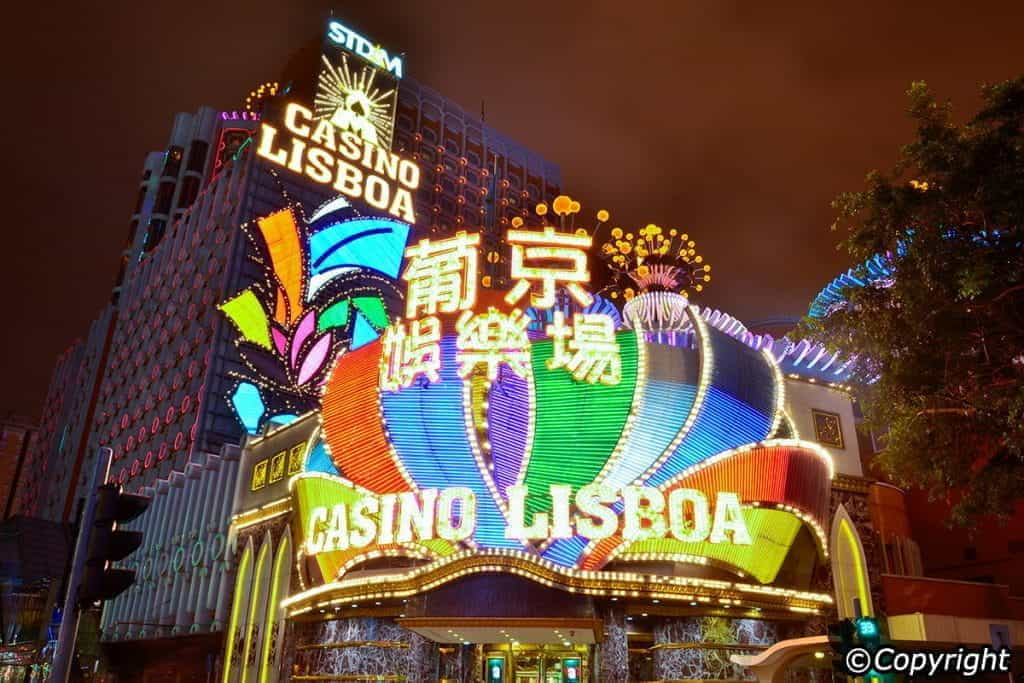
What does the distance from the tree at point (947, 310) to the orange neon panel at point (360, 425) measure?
11871mm

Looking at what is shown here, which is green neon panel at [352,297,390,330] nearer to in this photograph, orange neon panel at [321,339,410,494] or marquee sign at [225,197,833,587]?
orange neon panel at [321,339,410,494]

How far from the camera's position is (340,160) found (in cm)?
5628

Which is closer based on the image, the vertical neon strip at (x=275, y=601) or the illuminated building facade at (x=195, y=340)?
the vertical neon strip at (x=275, y=601)

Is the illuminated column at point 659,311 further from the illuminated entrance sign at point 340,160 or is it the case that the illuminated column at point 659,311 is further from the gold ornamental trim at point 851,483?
the illuminated entrance sign at point 340,160

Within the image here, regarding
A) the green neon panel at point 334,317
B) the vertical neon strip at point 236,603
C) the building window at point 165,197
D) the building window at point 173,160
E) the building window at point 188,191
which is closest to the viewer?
the vertical neon strip at point 236,603

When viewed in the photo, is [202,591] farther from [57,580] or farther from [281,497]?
[57,580]

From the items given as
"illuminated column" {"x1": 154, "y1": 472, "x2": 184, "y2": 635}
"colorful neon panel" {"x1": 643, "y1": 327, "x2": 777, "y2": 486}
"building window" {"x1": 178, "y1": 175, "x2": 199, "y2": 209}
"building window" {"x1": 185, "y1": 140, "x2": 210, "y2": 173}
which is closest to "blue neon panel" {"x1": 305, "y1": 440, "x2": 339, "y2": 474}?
"colorful neon panel" {"x1": 643, "y1": 327, "x2": 777, "y2": 486}

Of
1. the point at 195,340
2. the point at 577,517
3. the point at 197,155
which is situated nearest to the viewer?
the point at 577,517

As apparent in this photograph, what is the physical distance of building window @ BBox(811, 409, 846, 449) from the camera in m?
26.1

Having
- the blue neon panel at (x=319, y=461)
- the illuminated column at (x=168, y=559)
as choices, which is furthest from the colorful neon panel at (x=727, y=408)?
the illuminated column at (x=168, y=559)

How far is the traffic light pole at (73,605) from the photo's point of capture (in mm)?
7043

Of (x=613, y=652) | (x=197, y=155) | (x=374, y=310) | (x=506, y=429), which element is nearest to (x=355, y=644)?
(x=613, y=652)

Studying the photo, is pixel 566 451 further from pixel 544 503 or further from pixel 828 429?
pixel 828 429

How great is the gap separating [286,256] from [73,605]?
41.6 metres
